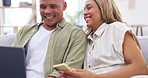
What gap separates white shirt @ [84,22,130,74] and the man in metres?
0.08

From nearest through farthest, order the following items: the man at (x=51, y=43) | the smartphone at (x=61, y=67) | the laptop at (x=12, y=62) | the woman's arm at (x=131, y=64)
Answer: the laptop at (x=12, y=62), the smartphone at (x=61, y=67), the woman's arm at (x=131, y=64), the man at (x=51, y=43)

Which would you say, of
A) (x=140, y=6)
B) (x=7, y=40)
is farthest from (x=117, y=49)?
(x=140, y=6)

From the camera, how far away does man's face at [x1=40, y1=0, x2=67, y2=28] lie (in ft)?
5.31

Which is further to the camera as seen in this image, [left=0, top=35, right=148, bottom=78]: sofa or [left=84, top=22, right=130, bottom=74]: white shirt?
[left=0, top=35, right=148, bottom=78]: sofa

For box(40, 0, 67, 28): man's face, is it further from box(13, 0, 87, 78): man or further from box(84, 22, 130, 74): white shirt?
box(84, 22, 130, 74): white shirt

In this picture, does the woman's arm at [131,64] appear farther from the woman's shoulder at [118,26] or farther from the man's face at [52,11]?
the man's face at [52,11]

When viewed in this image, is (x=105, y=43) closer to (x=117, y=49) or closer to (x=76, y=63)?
(x=117, y=49)

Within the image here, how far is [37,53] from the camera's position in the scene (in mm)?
1607

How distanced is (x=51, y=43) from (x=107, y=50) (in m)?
0.38

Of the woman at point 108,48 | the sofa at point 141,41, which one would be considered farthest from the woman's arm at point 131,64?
the sofa at point 141,41

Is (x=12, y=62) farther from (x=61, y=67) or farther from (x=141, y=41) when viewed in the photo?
(x=141, y=41)

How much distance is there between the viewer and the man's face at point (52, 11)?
1619 mm

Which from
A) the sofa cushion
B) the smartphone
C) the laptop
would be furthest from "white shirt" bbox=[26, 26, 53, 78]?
the laptop

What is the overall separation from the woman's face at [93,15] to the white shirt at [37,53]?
296 mm
